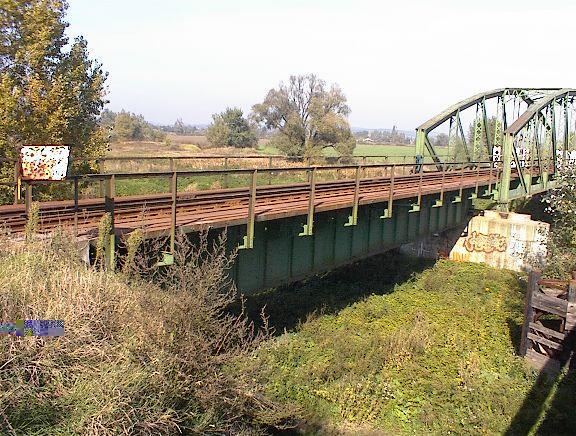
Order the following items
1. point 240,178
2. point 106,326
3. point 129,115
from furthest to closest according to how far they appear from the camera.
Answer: point 129,115 < point 240,178 < point 106,326

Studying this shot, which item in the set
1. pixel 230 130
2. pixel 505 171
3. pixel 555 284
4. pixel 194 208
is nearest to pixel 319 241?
pixel 194 208

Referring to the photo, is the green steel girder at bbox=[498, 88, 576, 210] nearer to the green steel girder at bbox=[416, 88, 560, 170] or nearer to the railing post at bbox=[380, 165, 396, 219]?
the green steel girder at bbox=[416, 88, 560, 170]

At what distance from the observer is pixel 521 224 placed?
24938 mm

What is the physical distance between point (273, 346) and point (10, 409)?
837 cm

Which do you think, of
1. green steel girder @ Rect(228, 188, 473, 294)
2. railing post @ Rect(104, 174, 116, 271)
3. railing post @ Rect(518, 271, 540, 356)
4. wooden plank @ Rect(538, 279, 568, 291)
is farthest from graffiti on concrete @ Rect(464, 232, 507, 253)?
railing post @ Rect(104, 174, 116, 271)

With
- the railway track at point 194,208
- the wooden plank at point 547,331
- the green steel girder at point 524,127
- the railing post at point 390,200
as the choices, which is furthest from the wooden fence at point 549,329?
the green steel girder at point 524,127

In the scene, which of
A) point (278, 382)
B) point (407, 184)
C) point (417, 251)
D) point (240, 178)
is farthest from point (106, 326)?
point (240, 178)

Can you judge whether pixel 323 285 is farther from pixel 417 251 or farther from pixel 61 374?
pixel 61 374

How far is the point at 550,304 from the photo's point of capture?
13.2 meters

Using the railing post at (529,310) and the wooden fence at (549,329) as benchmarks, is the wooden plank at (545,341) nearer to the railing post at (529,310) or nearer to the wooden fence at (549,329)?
the wooden fence at (549,329)

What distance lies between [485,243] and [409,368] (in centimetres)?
1451

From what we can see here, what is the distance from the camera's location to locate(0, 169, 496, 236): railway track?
9047 millimetres

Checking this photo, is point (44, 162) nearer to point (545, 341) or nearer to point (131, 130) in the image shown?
point (545, 341)

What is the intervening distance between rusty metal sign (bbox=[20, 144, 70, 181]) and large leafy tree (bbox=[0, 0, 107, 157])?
692cm
